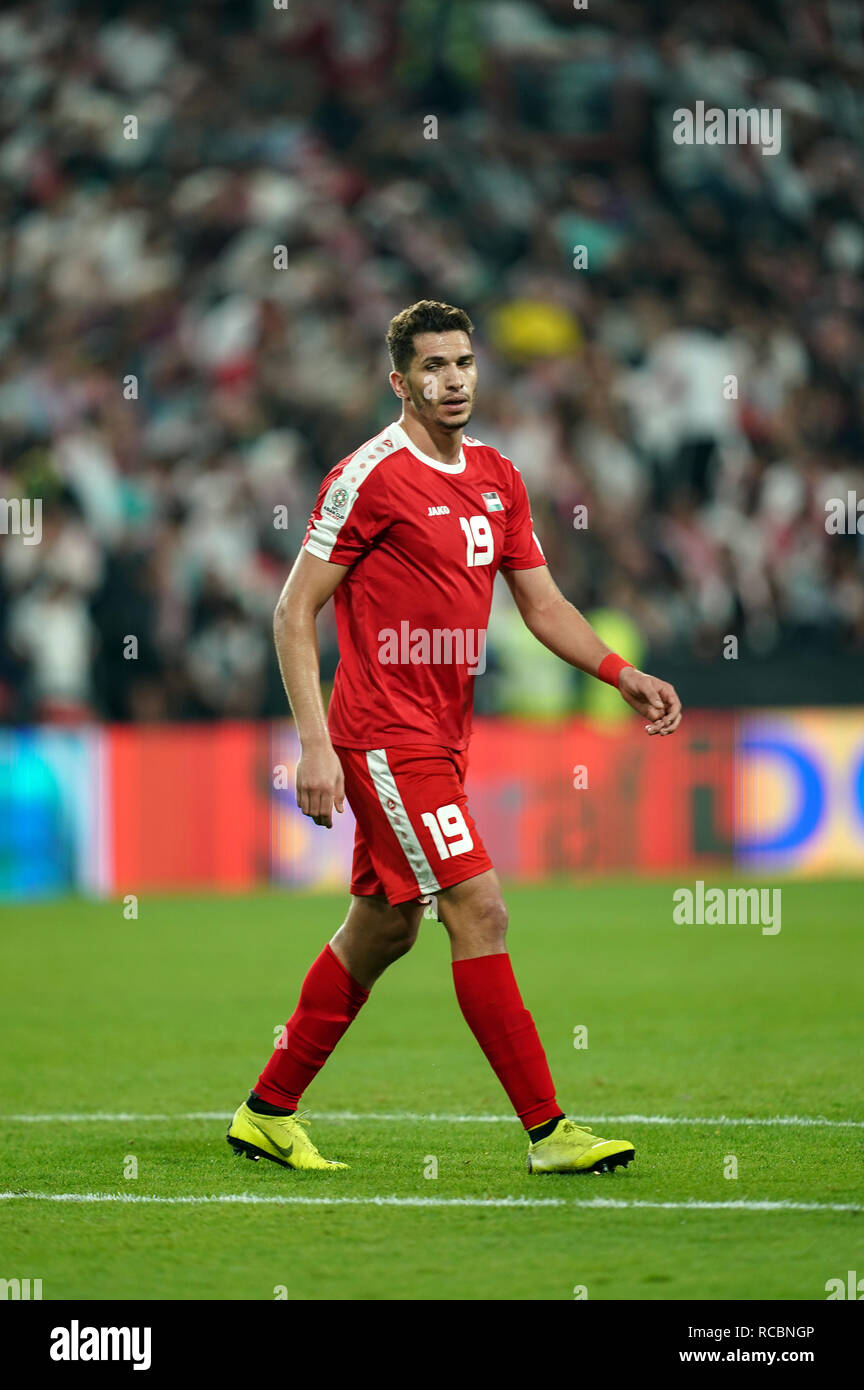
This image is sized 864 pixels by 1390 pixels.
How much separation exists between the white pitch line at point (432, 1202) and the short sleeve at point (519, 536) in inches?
74.4

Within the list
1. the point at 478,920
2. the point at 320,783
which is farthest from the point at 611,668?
the point at 320,783

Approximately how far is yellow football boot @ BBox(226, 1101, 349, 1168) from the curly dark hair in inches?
85.6

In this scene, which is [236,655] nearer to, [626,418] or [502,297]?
[626,418]

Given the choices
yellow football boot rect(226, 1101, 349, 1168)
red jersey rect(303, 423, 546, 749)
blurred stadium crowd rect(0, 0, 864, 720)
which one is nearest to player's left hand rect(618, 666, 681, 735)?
red jersey rect(303, 423, 546, 749)

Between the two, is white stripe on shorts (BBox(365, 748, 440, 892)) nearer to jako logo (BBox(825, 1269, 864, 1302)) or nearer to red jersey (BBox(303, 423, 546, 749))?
red jersey (BBox(303, 423, 546, 749))

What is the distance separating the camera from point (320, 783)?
5363 millimetres

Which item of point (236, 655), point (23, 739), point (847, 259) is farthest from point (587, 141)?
point (23, 739)

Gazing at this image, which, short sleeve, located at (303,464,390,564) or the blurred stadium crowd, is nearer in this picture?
short sleeve, located at (303,464,390,564)

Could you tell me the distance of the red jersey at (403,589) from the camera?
564 centimetres

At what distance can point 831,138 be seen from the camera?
67.3 ft

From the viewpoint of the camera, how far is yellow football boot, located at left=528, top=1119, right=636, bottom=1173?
5.36 metres

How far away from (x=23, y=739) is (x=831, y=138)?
10959 mm
